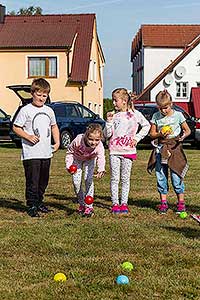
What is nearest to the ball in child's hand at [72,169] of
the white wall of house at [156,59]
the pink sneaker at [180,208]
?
the pink sneaker at [180,208]

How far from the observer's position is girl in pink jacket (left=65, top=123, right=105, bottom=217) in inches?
322

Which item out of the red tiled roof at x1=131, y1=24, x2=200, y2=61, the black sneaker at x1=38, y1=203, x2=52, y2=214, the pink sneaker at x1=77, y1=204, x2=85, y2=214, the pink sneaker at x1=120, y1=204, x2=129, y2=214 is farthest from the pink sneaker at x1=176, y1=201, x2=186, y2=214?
the red tiled roof at x1=131, y1=24, x2=200, y2=61

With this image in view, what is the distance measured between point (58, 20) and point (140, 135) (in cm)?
3298

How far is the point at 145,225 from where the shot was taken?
7688mm

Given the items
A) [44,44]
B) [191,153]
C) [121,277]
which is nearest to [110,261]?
[121,277]

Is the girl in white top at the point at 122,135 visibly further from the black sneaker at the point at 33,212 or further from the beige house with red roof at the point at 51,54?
the beige house with red roof at the point at 51,54

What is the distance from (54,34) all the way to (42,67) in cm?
209

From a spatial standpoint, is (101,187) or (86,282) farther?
(101,187)

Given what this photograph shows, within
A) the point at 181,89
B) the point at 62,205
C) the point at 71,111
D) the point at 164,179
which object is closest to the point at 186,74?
the point at 181,89

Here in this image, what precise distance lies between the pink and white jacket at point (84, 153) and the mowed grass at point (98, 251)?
26.0 inches

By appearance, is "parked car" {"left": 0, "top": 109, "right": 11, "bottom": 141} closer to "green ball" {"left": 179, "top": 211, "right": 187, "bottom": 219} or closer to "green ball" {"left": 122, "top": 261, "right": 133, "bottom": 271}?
"green ball" {"left": 179, "top": 211, "right": 187, "bottom": 219}

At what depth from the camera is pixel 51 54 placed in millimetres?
38844

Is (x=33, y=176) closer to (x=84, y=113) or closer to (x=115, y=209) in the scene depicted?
(x=115, y=209)

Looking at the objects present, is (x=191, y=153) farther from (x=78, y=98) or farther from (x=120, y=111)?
(x=78, y=98)
